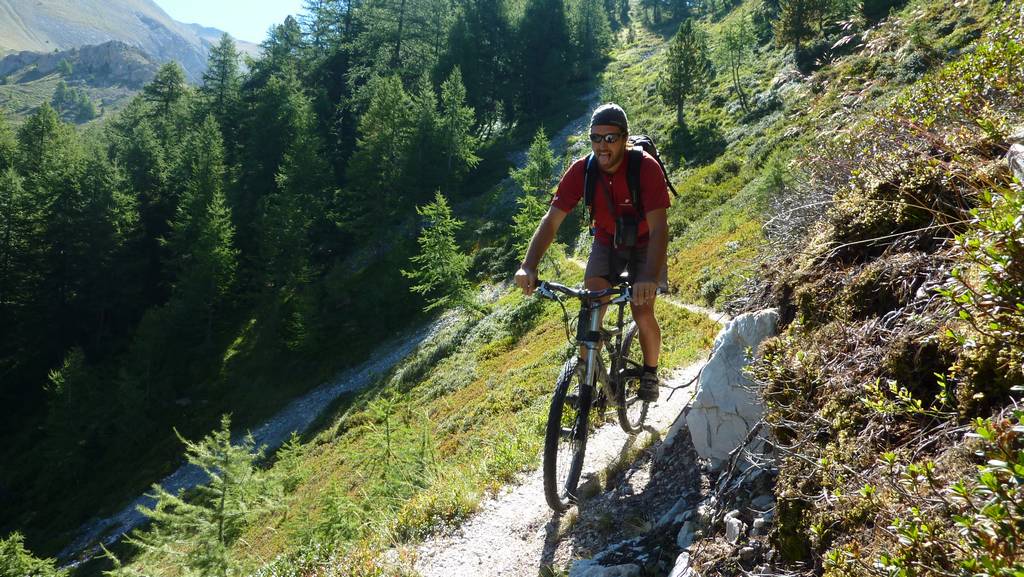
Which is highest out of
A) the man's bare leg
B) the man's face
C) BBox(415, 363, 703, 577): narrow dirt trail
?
the man's face

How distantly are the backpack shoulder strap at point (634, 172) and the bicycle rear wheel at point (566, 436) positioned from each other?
137 centimetres

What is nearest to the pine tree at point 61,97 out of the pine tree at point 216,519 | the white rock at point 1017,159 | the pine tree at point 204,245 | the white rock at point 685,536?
the pine tree at point 204,245

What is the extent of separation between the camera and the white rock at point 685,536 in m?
3.55

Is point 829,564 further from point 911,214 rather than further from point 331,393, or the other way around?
point 331,393

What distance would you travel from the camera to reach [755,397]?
4.02 meters

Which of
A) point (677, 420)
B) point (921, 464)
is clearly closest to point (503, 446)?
point (677, 420)

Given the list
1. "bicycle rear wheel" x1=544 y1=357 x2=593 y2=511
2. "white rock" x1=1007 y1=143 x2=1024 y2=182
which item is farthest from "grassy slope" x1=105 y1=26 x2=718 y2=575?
"white rock" x1=1007 y1=143 x2=1024 y2=182

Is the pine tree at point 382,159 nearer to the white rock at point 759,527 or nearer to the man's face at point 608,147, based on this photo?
the man's face at point 608,147

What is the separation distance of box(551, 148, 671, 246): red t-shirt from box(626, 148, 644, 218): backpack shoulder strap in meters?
0.03

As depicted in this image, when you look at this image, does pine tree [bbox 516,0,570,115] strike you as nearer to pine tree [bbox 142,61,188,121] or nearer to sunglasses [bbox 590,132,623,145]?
pine tree [bbox 142,61,188,121]

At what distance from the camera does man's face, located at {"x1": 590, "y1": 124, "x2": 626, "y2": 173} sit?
4.29 m

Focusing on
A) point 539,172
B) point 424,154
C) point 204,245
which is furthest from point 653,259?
point 204,245

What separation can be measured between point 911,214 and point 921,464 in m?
2.08

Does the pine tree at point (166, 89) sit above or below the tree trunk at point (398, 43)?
above
